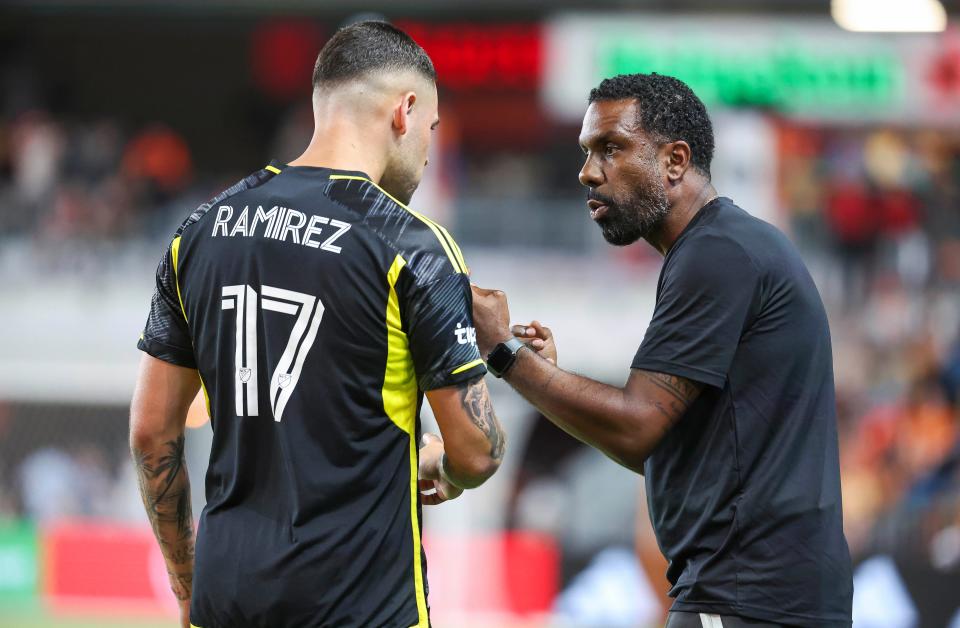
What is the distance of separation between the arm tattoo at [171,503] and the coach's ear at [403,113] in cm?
95

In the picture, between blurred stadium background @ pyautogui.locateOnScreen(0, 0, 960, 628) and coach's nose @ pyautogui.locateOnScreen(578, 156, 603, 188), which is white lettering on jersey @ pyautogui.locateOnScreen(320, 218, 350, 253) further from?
blurred stadium background @ pyautogui.locateOnScreen(0, 0, 960, 628)

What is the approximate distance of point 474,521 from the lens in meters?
15.4

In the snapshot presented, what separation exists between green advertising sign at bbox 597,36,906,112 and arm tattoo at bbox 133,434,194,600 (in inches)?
501

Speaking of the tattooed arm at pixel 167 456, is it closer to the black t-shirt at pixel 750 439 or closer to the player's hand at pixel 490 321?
the player's hand at pixel 490 321

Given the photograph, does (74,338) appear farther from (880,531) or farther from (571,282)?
(880,531)

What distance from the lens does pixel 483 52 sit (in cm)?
1939

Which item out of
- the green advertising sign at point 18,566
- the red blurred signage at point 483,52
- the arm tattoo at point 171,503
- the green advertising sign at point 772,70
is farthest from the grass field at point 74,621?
the red blurred signage at point 483,52

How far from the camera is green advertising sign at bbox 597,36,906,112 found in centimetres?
1555

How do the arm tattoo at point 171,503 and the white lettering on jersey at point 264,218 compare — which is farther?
the arm tattoo at point 171,503

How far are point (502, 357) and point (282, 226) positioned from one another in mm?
771

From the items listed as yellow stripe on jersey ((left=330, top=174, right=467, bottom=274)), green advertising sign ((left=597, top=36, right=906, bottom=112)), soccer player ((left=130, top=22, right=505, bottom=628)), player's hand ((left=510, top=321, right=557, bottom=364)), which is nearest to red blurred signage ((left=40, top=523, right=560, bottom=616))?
green advertising sign ((left=597, top=36, right=906, bottom=112))

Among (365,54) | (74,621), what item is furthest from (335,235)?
A: (74,621)

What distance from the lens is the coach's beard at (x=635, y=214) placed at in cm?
353

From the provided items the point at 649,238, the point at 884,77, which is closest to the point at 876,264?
the point at 884,77
